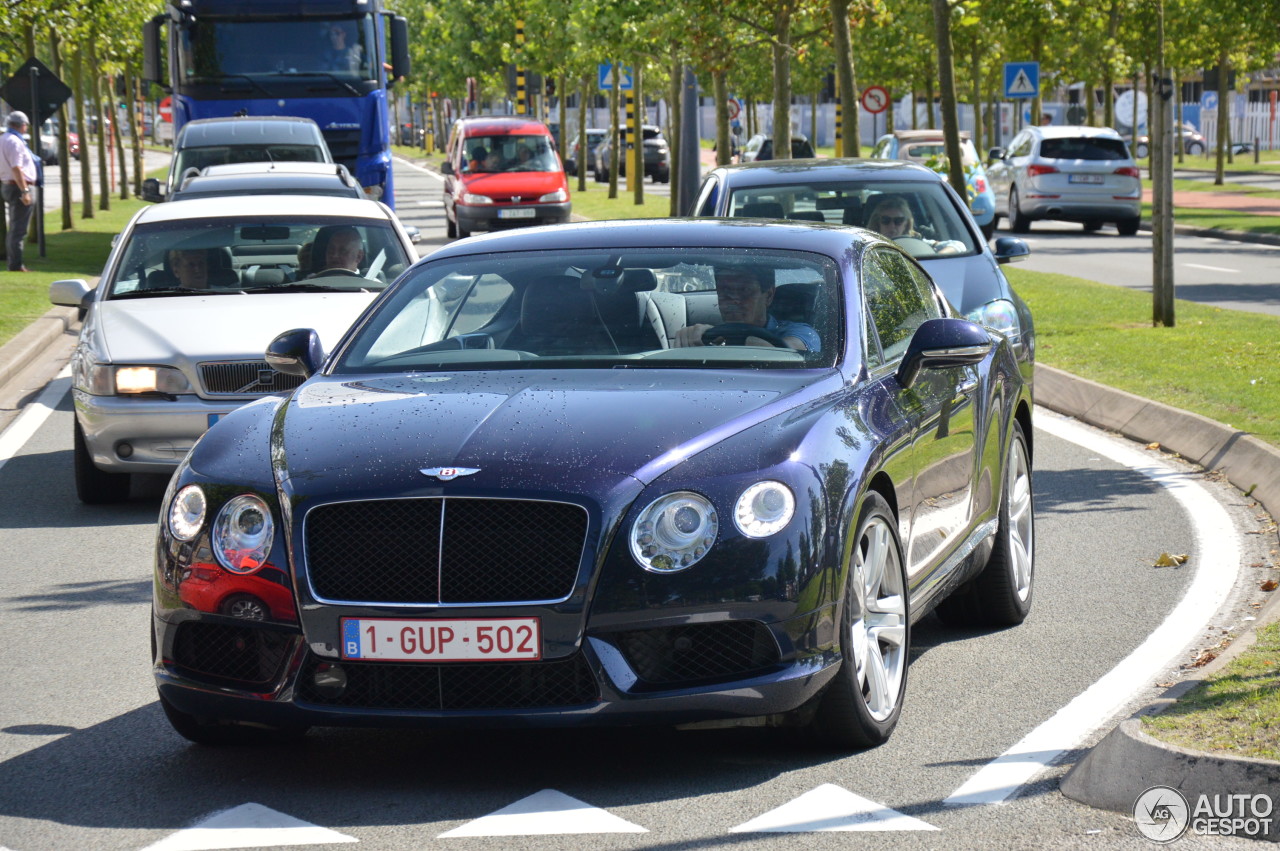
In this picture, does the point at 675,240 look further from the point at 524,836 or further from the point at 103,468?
the point at 103,468

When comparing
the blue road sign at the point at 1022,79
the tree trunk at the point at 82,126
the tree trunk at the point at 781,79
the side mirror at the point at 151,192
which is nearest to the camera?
the side mirror at the point at 151,192

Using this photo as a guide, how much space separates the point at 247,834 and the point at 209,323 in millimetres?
5803

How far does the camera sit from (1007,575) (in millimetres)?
6867

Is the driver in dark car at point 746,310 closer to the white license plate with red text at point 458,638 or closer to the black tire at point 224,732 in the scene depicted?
the white license plate with red text at point 458,638

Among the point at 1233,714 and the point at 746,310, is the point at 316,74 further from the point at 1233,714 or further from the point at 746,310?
the point at 1233,714

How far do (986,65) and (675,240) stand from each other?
57927 millimetres

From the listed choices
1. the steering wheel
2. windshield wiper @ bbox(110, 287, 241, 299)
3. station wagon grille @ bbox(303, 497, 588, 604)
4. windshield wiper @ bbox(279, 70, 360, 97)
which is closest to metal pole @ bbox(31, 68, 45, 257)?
windshield wiper @ bbox(279, 70, 360, 97)

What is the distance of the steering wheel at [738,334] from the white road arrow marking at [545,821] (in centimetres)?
167

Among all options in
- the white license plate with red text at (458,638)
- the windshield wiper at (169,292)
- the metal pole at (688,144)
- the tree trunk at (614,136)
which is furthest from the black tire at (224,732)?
the tree trunk at (614,136)

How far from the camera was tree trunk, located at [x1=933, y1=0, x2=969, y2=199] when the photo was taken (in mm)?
19469

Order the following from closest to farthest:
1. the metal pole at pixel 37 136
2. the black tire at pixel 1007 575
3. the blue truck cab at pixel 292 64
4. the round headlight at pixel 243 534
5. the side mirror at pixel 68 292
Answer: the round headlight at pixel 243 534
the black tire at pixel 1007 575
the side mirror at pixel 68 292
the blue truck cab at pixel 292 64
the metal pole at pixel 37 136

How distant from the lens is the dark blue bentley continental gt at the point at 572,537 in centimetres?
472

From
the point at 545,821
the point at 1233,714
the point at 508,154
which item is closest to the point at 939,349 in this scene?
the point at 1233,714

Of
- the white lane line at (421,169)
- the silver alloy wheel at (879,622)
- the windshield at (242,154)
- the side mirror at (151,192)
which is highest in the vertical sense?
the windshield at (242,154)
